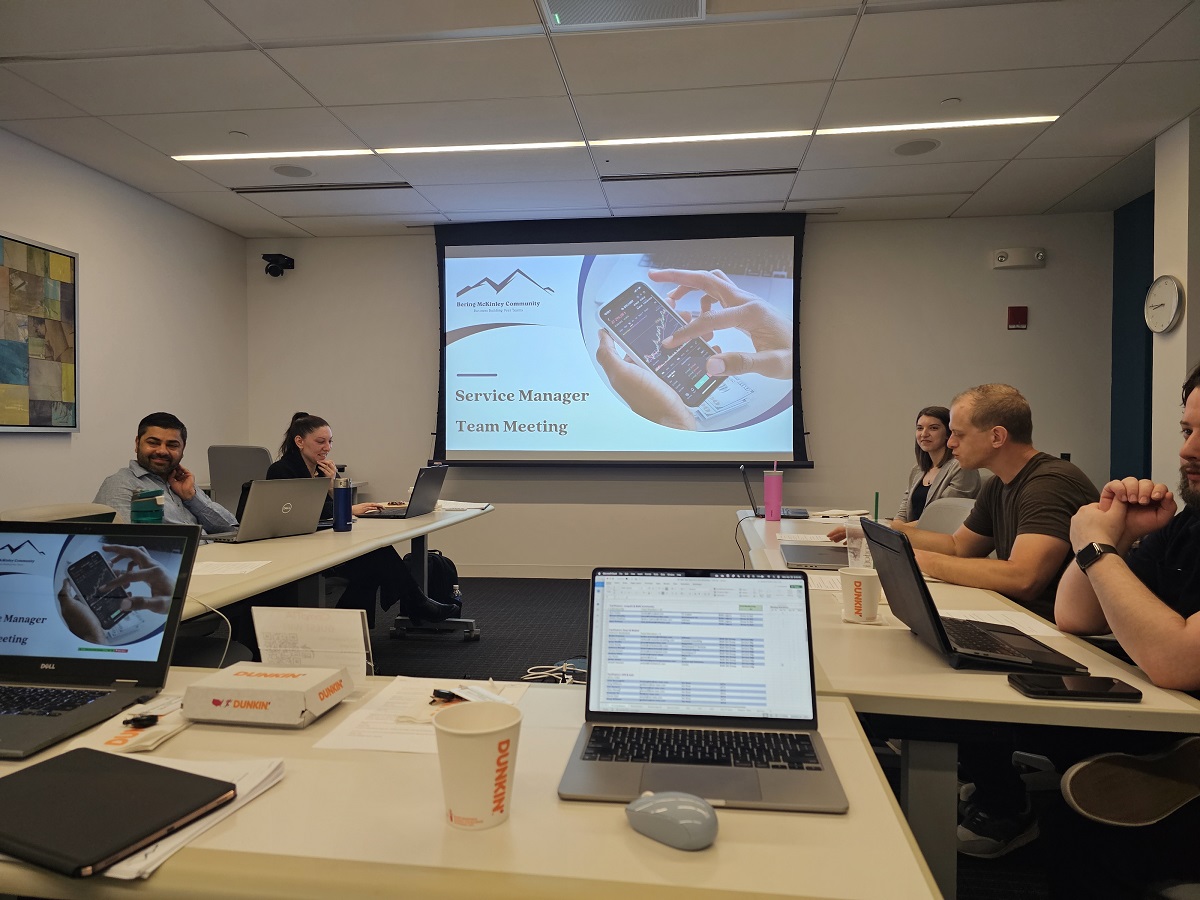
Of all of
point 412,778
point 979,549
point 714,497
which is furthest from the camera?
point 714,497

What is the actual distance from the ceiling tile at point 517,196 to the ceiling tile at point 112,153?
4.57 ft

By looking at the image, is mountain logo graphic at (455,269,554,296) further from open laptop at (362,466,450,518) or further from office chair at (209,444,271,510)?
open laptop at (362,466,450,518)

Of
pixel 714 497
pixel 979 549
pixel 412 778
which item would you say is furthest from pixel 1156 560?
pixel 714 497

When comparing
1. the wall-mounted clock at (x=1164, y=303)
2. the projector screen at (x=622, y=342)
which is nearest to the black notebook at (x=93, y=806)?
the wall-mounted clock at (x=1164, y=303)

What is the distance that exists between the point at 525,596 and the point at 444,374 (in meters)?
1.78

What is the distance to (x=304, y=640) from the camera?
4.28ft

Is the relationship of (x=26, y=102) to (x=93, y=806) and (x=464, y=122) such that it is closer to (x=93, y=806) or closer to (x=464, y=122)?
(x=464, y=122)

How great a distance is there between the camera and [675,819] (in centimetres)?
80

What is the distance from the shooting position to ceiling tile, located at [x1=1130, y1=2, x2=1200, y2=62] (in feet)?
8.86

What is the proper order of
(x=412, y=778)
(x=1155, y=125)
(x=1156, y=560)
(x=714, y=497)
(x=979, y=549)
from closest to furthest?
(x=412, y=778) < (x=1156, y=560) < (x=979, y=549) < (x=1155, y=125) < (x=714, y=497)

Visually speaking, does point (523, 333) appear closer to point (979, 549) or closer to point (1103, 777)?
point (979, 549)

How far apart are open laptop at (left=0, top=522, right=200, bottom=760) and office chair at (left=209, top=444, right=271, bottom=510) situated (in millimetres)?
3173

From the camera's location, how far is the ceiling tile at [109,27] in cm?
263

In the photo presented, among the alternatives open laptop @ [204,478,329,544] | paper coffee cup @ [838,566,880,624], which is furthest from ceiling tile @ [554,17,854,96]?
paper coffee cup @ [838,566,880,624]
